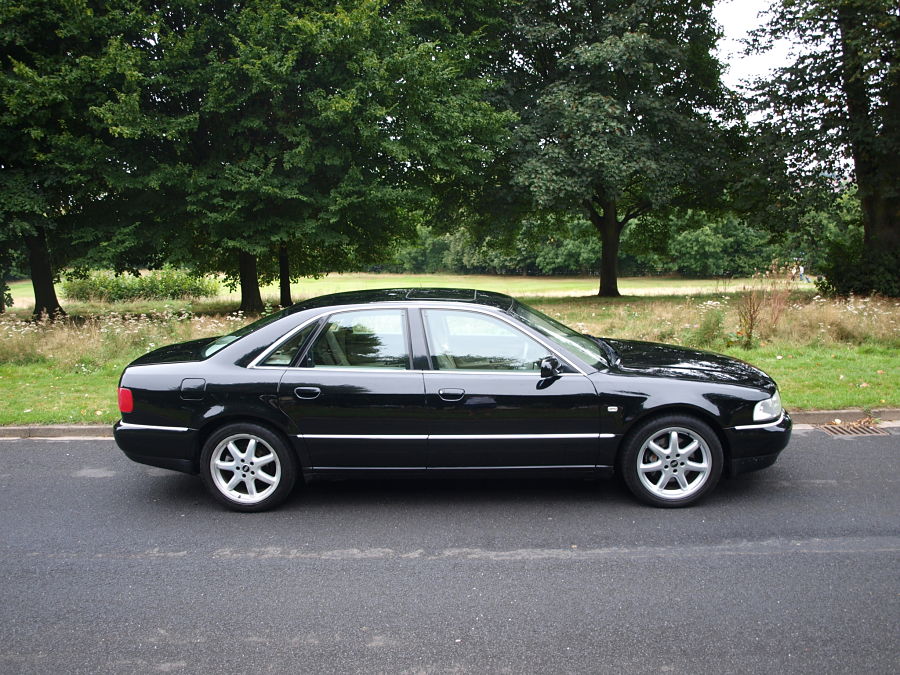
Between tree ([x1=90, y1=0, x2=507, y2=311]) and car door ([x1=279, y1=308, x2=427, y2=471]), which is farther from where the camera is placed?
tree ([x1=90, y1=0, x2=507, y2=311])

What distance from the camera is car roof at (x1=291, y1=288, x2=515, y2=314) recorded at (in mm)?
5000

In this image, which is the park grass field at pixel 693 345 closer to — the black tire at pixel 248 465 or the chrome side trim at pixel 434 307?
the black tire at pixel 248 465

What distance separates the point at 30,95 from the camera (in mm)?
15000

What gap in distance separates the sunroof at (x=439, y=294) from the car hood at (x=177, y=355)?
1.67m

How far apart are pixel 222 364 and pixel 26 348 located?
768 cm

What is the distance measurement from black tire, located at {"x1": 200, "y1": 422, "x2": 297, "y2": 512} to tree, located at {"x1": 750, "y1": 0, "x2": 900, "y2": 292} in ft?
56.7

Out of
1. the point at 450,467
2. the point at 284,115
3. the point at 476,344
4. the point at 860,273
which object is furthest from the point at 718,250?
the point at 450,467

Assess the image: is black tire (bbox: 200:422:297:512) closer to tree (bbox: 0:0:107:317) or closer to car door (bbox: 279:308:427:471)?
car door (bbox: 279:308:427:471)

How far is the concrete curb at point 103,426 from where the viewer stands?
6746 mm

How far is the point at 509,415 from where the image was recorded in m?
4.54

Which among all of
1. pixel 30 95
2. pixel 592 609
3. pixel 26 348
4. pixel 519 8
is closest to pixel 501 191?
pixel 519 8

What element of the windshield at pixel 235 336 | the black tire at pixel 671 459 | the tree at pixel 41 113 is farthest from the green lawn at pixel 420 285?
the black tire at pixel 671 459

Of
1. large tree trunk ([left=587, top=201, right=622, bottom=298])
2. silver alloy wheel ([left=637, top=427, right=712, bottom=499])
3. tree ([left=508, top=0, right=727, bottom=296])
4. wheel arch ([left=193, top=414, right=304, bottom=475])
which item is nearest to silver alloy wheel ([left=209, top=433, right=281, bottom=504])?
wheel arch ([left=193, top=414, right=304, bottom=475])

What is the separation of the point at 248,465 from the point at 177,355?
1.14 m
